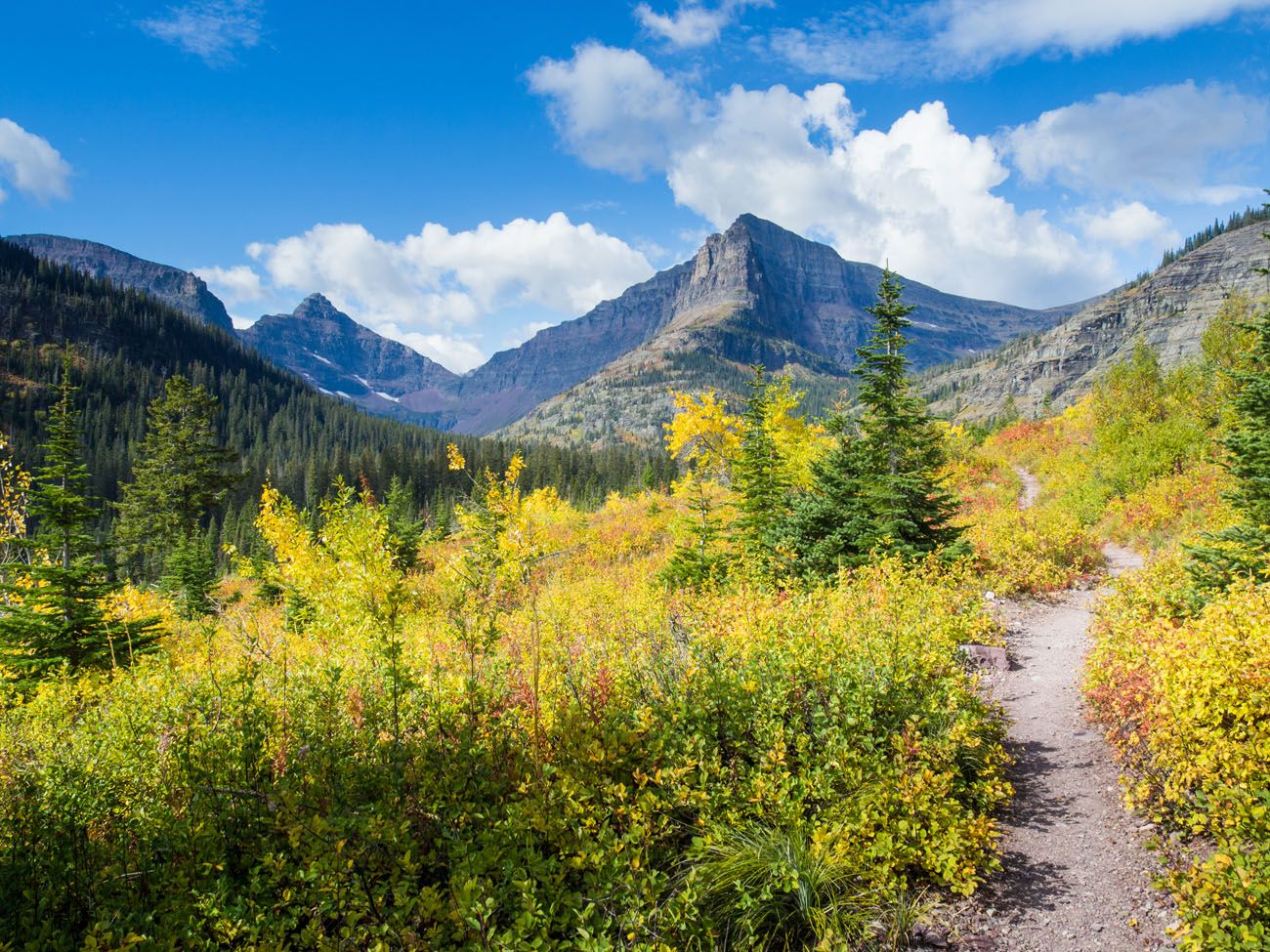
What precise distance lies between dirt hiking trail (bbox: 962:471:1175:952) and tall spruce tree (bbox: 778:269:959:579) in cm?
540

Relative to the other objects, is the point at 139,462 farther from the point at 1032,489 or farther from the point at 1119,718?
the point at 1032,489

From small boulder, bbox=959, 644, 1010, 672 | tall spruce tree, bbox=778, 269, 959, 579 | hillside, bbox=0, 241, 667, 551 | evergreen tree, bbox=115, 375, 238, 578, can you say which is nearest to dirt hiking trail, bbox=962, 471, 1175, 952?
small boulder, bbox=959, 644, 1010, 672

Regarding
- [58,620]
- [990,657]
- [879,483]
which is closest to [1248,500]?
[990,657]

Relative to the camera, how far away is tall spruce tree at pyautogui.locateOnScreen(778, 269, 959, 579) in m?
12.5

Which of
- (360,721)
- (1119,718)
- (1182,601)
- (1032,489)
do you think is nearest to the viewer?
(360,721)

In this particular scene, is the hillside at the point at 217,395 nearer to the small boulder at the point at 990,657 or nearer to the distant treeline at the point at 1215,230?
the small boulder at the point at 990,657

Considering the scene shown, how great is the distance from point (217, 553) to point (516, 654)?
8734 cm

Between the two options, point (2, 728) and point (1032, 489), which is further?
point (1032, 489)

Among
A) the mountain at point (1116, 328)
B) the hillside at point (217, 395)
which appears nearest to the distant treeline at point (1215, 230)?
the mountain at point (1116, 328)

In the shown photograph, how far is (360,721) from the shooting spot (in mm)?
4926

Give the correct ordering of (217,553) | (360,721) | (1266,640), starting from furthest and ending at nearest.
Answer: (217,553), (360,721), (1266,640)

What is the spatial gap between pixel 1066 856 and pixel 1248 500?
770 cm

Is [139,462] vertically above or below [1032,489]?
below

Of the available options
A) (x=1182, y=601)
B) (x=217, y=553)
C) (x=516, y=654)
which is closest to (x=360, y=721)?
(x=516, y=654)
